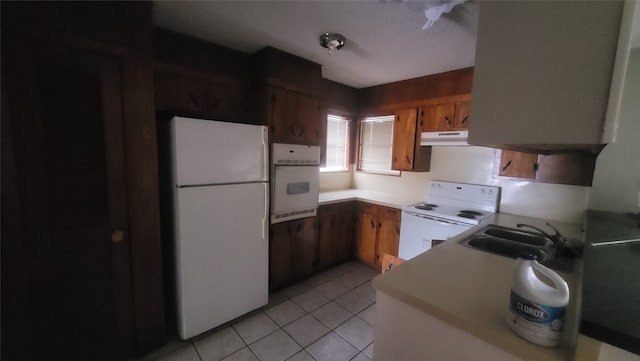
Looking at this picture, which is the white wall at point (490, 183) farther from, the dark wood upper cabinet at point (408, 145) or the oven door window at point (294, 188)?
the oven door window at point (294, 188)

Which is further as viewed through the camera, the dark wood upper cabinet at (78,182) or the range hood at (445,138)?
the range hood at (445,138)

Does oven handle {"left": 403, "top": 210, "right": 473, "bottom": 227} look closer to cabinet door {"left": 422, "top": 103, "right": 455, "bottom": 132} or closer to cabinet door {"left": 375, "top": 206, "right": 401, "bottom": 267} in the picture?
cabinet door {"left": 375, "top": 206, "right": 401, "bottom": 267}

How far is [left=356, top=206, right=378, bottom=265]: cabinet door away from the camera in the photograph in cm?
309

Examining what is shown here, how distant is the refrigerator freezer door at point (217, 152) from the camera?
1.68 meters

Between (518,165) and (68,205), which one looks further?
(518,165)

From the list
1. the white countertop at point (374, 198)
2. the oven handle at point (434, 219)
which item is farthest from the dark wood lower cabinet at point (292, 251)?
the oven handle at point (434, 219)

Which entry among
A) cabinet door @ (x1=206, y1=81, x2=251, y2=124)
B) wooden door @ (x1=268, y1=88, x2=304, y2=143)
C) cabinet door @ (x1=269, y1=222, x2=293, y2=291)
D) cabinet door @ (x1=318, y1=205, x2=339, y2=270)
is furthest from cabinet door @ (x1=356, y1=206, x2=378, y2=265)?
cabinet door @ (x1=206, y1=81, x2=251, y2=124)

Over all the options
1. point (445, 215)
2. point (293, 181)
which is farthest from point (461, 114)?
point (293, 181)

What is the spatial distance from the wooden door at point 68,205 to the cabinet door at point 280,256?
1140 mm

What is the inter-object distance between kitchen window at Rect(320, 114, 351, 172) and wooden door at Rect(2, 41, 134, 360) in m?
2.36

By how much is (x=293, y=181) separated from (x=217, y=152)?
33.2 inches

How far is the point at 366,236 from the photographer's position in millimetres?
3180

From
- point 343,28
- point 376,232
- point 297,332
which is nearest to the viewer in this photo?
point 343,28

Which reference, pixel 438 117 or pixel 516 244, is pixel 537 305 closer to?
pixel 516 244
